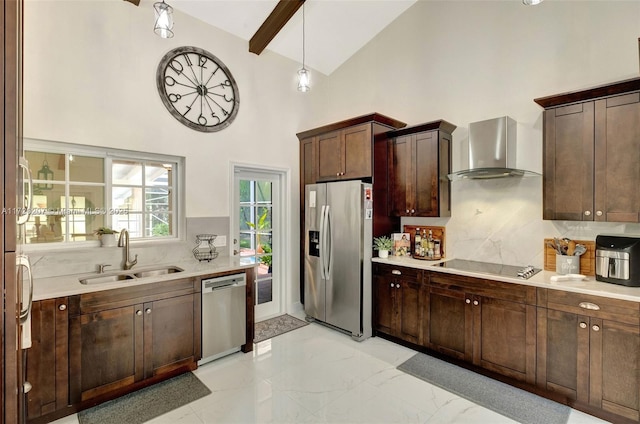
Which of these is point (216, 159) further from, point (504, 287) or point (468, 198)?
point (504, 287)

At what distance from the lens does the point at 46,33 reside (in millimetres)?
2598

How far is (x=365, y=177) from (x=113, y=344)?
2.90 meters

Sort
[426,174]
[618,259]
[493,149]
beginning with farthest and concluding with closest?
[426,174]
[493,149]
[618,259]

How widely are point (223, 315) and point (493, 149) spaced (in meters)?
3.11

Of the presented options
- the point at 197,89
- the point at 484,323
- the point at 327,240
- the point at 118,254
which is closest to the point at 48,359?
the point at 118,254

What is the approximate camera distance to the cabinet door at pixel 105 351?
7.43 feet

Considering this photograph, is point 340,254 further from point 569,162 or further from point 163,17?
point 163,17

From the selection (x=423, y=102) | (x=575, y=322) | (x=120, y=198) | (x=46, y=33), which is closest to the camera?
(x=575, y=322)

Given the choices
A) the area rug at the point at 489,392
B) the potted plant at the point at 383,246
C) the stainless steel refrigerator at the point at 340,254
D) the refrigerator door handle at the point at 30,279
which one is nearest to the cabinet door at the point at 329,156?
the stainless steel refrigerator at the point at 340,254

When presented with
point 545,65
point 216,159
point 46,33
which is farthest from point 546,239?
point 46,33

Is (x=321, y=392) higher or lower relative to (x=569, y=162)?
lower

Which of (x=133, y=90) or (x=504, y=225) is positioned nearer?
(x=133, y=90)

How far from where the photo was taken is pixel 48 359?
214 cm

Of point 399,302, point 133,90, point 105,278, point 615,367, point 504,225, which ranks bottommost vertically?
point 615,367
